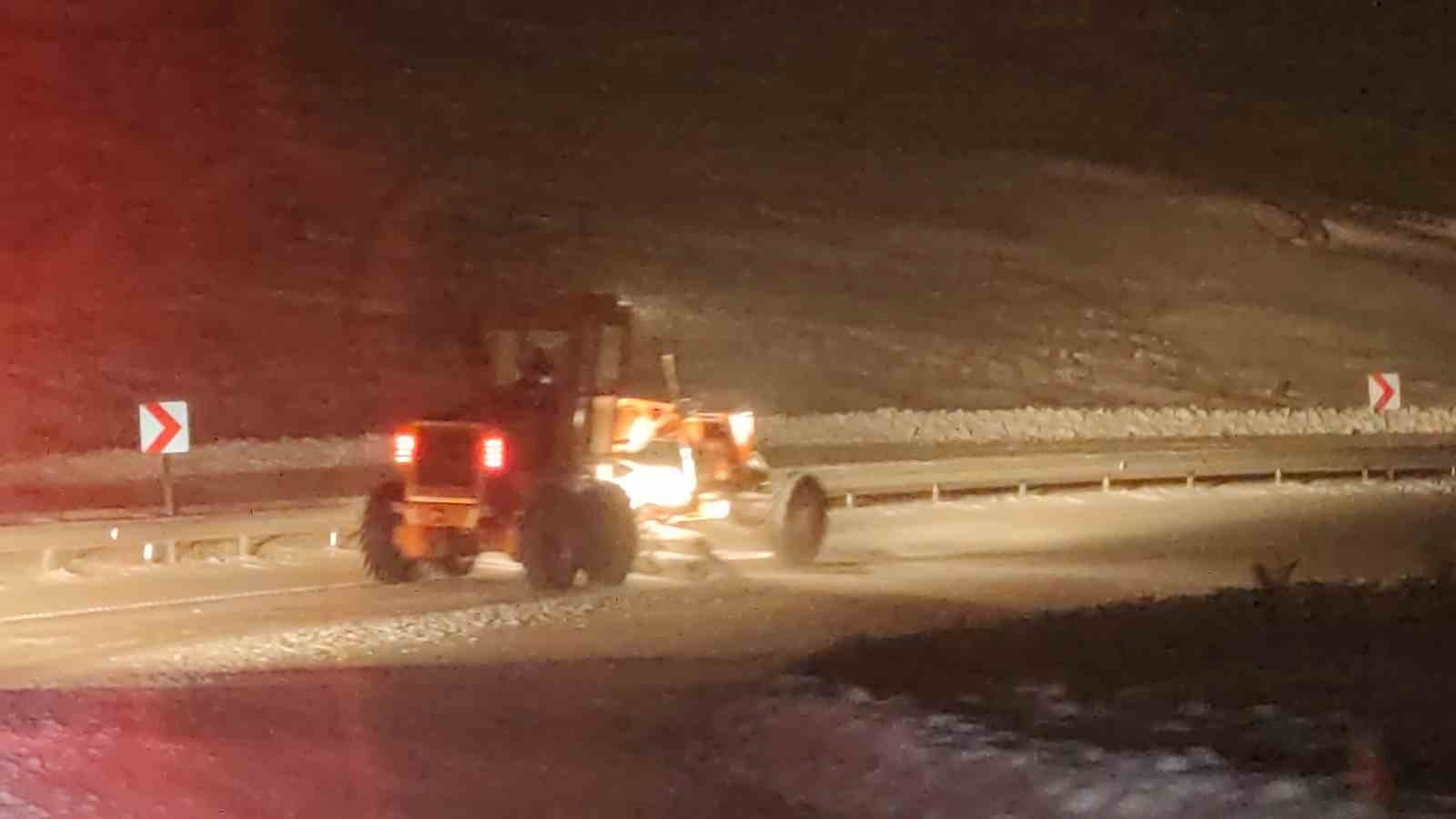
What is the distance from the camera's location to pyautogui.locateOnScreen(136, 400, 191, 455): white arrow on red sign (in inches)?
981

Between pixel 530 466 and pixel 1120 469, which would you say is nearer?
pixel 530 466

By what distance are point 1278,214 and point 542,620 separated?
65367 mm

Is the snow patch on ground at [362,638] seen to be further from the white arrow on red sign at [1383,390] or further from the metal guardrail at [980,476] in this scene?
the white arrow on red sign at [1383,390]

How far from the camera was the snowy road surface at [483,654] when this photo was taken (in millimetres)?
10930

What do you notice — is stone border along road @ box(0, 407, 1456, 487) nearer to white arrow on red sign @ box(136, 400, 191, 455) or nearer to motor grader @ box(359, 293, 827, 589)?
white arrow on red sign @ box(136, 400, 191, 455)

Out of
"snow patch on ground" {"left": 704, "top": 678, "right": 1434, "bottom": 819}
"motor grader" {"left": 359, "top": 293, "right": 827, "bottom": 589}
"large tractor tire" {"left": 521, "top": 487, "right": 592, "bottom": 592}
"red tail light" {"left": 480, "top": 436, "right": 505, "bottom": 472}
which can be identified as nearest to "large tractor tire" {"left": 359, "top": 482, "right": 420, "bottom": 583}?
"motor grader" {"left": 359, "top": 293, "right": 827, "bottom": 589}

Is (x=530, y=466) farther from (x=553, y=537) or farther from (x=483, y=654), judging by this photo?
(x=483, y=654)

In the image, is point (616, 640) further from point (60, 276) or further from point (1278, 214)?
point (1278, 214)

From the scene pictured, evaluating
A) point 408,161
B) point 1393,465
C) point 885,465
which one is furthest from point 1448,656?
point 408,161

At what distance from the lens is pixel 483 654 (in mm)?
15852

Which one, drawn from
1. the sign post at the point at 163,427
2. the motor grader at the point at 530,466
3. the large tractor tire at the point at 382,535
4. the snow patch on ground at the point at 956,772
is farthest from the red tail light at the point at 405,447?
the snow patch on ground at the point at 956,772

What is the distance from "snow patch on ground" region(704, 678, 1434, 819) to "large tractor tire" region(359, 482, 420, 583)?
29.9 ft

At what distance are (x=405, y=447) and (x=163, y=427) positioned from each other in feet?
18.4

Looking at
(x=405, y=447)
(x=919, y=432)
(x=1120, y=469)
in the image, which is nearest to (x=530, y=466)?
(x=405, y=447)
